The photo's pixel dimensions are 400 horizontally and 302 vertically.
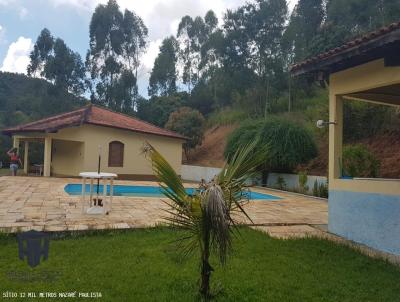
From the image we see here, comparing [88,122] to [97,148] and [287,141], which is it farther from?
[287,141]

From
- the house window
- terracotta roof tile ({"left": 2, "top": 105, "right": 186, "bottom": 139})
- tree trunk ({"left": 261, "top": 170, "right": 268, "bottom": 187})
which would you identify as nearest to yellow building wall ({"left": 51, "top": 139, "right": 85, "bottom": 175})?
terracotta roof tile ({"left": 2, "top": 105, "right": 186, "bottom": 139})

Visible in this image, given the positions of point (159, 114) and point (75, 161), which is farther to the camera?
point (159, 114)

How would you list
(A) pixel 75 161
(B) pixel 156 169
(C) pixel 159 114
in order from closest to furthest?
(B) pixel 156 169 → (A) pixel 75 161 → (C) pixel 159 114

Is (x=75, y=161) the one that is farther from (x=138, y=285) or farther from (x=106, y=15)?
(x=106, y=15)

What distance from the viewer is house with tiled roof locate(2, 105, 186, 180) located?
67.5ft

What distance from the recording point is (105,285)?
4.23 m

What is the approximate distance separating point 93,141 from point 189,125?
10058 millimetres

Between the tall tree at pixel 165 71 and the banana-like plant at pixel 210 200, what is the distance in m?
40.5

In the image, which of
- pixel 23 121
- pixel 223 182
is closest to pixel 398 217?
pixel 223 182

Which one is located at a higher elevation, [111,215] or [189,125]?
[189,125]

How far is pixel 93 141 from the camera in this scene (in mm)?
21234

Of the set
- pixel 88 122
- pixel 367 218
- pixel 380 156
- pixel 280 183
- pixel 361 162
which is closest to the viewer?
pixel 367 218

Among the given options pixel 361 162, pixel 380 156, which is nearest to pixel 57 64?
pixel 380 156

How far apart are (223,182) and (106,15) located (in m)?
39.7
